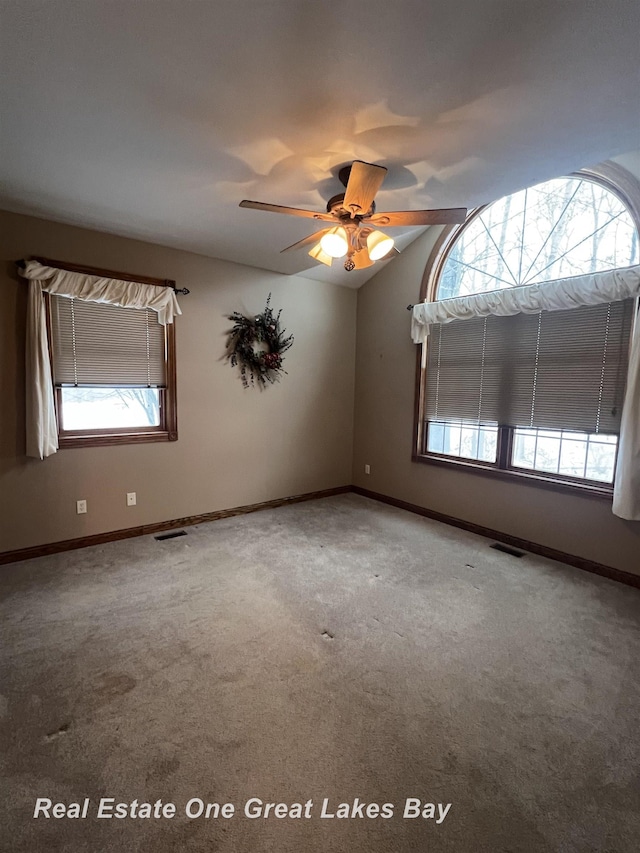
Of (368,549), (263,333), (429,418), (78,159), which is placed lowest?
(368,549)

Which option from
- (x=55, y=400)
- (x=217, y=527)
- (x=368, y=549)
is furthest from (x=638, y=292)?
(x=55, y=400)

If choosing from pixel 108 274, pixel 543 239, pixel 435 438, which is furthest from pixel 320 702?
pixel 543 239

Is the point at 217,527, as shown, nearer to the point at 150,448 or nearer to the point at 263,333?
the point at 150,448

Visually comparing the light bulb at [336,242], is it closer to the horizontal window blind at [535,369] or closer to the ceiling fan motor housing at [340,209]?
the ceiling fan motor housing at [340,209]

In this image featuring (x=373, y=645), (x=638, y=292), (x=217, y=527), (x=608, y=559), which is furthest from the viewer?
(x=217, y=527)

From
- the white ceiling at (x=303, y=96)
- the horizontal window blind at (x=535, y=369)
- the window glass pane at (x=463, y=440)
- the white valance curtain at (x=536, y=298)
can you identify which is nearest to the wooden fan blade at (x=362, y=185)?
the white ceiling at (x=303, y=96)

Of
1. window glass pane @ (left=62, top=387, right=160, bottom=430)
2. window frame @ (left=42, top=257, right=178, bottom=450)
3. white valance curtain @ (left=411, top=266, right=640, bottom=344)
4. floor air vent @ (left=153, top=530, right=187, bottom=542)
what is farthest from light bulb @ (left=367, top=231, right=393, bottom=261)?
floor air vent @ (left=153, top=530, right=187, bottom=542)

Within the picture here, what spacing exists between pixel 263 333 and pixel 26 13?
2.82 metres

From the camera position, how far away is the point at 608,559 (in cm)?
296

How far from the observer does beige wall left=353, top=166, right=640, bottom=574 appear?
3.03 meters

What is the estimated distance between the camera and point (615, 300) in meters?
2.82

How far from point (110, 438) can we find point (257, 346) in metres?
1.66

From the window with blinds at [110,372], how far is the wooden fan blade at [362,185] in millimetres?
2159

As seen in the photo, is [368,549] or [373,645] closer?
[373,645]
